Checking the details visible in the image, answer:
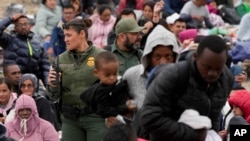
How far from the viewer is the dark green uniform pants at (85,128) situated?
7.69m

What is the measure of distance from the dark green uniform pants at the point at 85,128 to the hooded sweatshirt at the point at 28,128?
2.09 ft

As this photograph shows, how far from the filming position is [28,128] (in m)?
8.54

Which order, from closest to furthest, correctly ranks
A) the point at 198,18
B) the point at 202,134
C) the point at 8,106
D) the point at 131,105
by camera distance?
the point at 202,134 < the point at 131,105 < the point at 8,106 < the point at 198,18

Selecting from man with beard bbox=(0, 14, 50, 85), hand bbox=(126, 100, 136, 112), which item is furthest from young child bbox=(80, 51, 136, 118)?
man with beard bbox=(0, 14, 50, 85)

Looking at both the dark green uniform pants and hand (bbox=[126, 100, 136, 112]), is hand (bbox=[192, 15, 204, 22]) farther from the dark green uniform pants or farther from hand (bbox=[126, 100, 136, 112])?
hand (bbox=[126, 100, 136, 112])

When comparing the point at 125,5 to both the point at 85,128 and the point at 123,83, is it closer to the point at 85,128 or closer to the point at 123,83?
the point at 85,128

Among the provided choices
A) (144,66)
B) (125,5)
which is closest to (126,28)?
(144,66)

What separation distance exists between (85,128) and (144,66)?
153 cm

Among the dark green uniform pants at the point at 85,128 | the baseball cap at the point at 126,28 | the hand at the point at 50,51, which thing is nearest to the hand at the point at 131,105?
the dark green uniform pants at the point at 85,128

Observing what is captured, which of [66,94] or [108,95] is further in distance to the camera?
[66,94]

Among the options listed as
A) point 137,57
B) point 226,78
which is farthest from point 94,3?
point 226,78

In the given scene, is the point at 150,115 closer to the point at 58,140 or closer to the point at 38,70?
the point at 58,140

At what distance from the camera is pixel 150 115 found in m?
5.41

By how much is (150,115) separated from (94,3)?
11.0 meters
